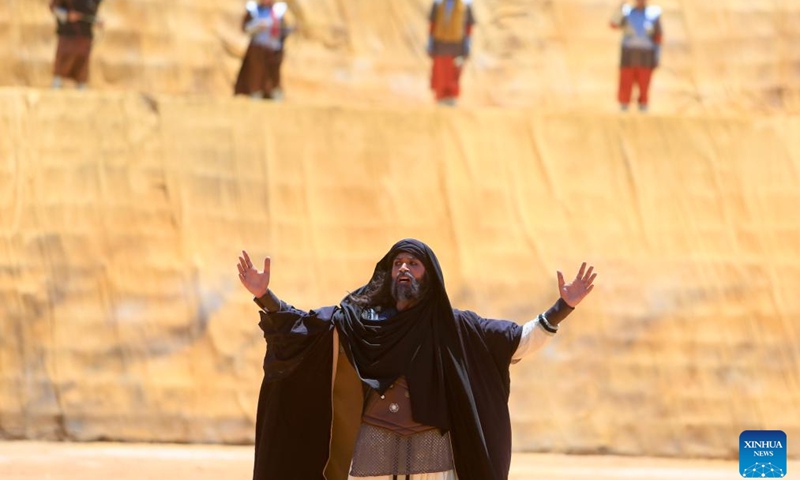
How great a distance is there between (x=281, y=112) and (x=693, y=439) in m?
3.90

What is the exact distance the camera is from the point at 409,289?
479cm

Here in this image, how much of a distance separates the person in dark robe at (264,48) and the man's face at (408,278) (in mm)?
6859

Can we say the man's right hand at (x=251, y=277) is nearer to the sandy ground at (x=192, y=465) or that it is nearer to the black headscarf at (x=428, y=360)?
the black headscarf at (x=428, y=360)

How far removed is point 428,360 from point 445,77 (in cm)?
722

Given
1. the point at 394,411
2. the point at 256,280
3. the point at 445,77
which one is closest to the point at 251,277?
the point at 256,280

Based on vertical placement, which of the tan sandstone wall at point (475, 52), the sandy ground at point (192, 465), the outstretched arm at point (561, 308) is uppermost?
the tan sandstone wall at point (475, 52)

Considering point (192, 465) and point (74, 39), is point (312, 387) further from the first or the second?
point (74, 39)

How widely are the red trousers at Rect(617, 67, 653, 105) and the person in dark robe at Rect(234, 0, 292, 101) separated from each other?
306cm

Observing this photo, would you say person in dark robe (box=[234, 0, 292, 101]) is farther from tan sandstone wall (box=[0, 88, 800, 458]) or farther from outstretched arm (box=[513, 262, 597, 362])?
outstretched arm (box=[513, 262, 597, 362])

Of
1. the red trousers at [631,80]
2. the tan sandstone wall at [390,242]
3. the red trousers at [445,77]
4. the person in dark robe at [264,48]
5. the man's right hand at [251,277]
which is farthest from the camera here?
the red trousers at [631,80]

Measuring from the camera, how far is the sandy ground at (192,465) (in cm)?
794

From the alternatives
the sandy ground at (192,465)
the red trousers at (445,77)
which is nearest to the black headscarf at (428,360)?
the sandy ground at (192,465)

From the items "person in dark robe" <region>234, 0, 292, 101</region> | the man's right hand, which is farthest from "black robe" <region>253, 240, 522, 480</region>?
"person in dark robe" <region>234, 0, 292, 101</region>

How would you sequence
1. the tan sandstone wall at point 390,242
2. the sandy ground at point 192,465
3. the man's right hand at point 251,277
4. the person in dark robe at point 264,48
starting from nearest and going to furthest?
the man's right hand at point 251,277 < the sandy ground at point 192,465 < the tan sandstone wall at point 390,242 < the person in dark robe at point 264,48
